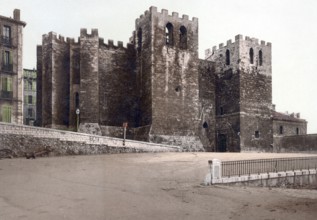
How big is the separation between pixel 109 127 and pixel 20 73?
9666 millimetres

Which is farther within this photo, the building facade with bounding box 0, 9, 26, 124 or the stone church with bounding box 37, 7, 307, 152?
the building facade with bounding box 0, 9, 26, 124

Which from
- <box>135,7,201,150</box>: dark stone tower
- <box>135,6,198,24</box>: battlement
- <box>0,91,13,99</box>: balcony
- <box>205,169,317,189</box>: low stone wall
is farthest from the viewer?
<box>0,91,13,99</box>: balcony

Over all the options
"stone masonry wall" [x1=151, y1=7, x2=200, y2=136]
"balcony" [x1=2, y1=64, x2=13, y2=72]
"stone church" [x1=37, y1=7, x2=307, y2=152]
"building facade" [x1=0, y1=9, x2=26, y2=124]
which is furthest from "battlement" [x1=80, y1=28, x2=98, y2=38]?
"balcony" [x1=2, y1=64, x2=13, y2=72]

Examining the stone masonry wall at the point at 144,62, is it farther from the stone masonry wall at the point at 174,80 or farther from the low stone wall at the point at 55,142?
the low stone wall at the point at 55,142

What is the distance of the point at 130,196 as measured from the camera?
13.2 m

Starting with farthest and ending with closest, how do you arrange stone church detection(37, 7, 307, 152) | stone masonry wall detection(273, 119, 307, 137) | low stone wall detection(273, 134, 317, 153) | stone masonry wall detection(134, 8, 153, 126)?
stone masonry wall detection(273, 119, 307, 137) → low stone wall detection(273, 134, 317, 153) → stone masonry wall detection(134, 8, 153, 126) → stone church detection(37, 7, 307, 152)

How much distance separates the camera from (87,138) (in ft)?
85.5

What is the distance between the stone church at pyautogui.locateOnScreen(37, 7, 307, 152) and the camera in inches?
1259

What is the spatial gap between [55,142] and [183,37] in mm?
15124

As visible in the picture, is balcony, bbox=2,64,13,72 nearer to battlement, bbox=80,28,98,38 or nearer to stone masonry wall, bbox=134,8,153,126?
battlement, bbox=80,28,98,38

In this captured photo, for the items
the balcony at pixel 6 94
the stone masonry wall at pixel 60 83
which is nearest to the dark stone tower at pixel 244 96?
the stone masonry wall at pixel 60 83

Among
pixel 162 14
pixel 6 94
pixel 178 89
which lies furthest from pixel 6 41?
pixel 178 89

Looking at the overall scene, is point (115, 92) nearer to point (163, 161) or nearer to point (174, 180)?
point (163, 161)

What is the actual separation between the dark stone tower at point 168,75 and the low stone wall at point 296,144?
1177 cm
